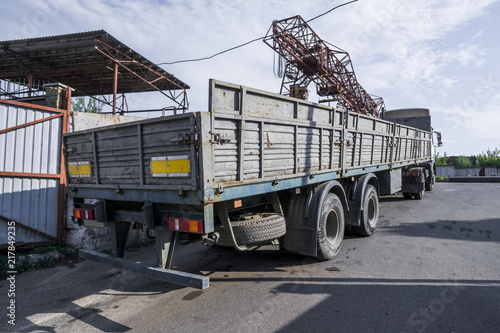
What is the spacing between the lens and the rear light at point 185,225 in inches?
117

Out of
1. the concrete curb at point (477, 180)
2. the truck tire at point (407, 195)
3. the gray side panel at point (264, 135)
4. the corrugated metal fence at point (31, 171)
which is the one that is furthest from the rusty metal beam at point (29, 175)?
the concrete curb at point (477, 180)

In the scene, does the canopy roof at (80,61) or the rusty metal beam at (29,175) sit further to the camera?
the canopy roof at (80,61)

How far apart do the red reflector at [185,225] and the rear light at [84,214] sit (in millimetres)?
1341

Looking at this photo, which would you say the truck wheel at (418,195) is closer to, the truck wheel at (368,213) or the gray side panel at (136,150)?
the truck wheel at (368,213)

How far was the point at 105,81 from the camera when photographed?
47.6 ft

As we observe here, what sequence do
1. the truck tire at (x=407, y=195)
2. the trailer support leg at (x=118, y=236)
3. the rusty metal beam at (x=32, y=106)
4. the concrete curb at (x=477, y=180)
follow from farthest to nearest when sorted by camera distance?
the concrete curb at (x=477, y=180) → the truck tire at (x=407, y=195) → the rusty metal beam at (x=32, y=106) → the trailer support leg at (x=118, y=236)

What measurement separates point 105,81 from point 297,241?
13660 millimetres

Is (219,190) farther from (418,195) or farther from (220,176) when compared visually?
(418,195)

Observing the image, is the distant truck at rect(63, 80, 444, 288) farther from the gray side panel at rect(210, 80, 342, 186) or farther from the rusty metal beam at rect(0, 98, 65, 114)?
the rusty metal beam at rect(0, 98, 65, 114)

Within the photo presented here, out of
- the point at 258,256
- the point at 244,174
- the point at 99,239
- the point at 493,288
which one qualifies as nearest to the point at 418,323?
the point at 493,288

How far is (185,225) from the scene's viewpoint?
306 centimetres

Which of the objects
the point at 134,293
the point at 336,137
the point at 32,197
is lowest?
the point at 134,293

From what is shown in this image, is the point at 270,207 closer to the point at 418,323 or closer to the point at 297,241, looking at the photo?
the point at 297,241

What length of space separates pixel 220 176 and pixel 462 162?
2926cm
